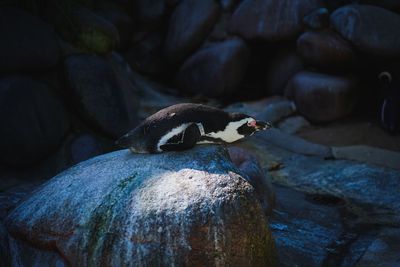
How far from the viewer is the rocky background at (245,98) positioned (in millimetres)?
3906

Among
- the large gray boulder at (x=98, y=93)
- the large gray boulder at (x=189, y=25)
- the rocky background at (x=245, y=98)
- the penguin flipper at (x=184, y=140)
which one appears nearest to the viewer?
the penguin flipper at (x=184, y=140)

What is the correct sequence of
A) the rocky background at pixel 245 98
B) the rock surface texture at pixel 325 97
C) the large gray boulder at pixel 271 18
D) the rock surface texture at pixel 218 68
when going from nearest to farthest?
the rocky background at pixel 245 98, the rock surface texture at pixel 325 97, the large gray boulder at pixel 271 18, the rock surface texture at pixel 218 68

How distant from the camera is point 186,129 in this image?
3182 millimetres

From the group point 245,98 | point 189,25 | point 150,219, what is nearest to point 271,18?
point 245,98

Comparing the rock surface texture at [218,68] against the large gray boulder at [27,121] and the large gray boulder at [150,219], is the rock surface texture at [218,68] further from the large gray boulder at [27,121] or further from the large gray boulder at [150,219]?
the large gray boulder at [150,219]

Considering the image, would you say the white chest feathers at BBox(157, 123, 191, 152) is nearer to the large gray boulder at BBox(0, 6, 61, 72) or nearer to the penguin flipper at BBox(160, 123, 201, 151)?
the penguin flipper at BBox(160, 123, 201, 151)

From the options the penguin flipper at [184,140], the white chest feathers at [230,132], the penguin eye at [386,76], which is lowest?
the penguin eye at [386,76]

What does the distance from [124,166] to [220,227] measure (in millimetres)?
797

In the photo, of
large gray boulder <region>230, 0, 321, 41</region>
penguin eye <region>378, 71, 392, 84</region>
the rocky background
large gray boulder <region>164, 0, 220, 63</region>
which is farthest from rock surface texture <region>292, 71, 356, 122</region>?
large gray boulder <region>164, 0, 220, 63</region>

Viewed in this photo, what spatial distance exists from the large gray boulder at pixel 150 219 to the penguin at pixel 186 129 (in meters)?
0.19

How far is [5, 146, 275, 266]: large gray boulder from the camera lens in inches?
102

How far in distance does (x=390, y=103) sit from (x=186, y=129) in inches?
195

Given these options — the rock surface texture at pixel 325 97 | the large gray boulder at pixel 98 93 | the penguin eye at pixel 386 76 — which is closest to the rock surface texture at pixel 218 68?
the rock surface texture at pixel 325 97

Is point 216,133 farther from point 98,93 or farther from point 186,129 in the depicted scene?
point 98,93
